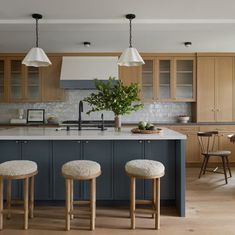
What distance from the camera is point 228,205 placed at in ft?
10.2

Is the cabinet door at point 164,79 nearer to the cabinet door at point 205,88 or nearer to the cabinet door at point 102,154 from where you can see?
the cabinet door at point 205,88

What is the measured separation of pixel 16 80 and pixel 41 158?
3.13 meters

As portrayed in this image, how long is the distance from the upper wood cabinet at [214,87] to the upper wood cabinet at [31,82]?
296 cm

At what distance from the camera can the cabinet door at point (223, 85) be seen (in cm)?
539

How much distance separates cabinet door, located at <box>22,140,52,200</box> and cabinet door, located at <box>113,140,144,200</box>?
757 mm

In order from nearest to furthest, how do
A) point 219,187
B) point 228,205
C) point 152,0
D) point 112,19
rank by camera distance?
point 152,0 < point 228,205 < point 112,19 < point 219,187

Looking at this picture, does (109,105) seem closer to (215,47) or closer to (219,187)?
(219,187)

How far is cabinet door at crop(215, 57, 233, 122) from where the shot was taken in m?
5.39

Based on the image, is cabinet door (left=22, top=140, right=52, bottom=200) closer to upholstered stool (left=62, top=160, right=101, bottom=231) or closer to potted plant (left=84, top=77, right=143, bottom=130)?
upholstered stool (left=62, top=160, right=101, bottom=231)

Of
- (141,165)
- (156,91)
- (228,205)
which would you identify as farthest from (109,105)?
(156,91)

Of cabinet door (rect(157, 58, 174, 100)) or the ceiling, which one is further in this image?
cabinet door (rect(157, 58, 174, 100))

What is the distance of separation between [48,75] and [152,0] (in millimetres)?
3163

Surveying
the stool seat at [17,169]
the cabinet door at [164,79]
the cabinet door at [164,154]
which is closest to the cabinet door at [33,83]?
the cabinet door at [164,79]

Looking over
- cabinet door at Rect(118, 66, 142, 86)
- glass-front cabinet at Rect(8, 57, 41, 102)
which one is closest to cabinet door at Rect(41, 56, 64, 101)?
glass-front cabinet at Rect(8, 57, 41, 102)
